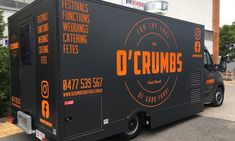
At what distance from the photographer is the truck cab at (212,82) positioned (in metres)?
7.88

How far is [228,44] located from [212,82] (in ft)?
87.7

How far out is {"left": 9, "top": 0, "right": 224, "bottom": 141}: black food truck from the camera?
393 cm

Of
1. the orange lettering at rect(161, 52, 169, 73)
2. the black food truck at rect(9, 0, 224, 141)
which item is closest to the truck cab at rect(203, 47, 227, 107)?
the black food truck at rect(9, 0, 224, 141)

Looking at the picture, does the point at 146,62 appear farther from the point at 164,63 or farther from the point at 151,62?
the point at 164,63

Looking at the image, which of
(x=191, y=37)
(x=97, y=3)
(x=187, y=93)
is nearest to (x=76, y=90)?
(x=97, y=3)

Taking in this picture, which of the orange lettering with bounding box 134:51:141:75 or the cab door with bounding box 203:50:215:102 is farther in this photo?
the cab door with bounding box 203:50:215:102

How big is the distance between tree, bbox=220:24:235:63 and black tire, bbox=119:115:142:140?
29.0 metres

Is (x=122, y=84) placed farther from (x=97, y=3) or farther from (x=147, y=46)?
(x=97, y=3)

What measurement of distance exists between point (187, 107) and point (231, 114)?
2.19 m

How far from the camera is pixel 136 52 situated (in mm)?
5164

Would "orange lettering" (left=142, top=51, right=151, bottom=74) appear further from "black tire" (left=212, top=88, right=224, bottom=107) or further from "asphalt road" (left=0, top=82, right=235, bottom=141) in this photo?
"black tire" (left=212, top=88, right=224, bottom=107)

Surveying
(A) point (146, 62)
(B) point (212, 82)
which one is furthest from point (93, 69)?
(B) point (212, 82)

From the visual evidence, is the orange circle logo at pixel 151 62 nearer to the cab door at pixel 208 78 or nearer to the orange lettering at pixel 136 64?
the orange lettering at pixel 136 64

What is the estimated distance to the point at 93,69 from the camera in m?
4.32
